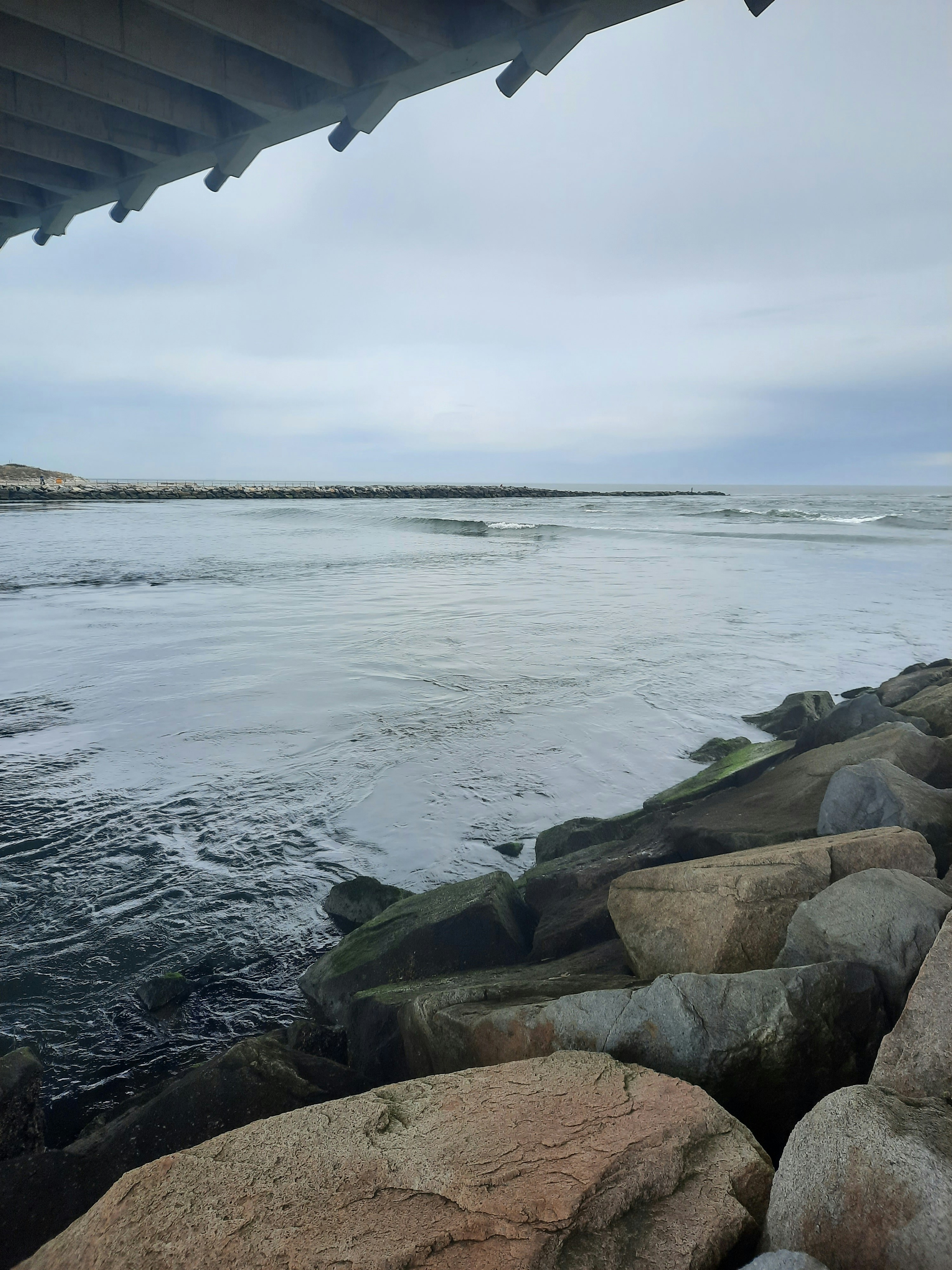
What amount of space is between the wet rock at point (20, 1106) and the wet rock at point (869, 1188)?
6.85 ft

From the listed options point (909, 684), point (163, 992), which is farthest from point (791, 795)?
point (909, 684)

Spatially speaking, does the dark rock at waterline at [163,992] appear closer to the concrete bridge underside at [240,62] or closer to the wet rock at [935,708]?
the wet rock at [935,708]

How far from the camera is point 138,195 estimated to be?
270 inches

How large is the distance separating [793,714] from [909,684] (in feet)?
3.80

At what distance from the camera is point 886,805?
320cm

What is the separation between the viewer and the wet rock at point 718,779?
481 centimetres

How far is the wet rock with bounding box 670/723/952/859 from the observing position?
3.67m

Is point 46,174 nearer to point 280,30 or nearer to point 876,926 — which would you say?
point 280,30

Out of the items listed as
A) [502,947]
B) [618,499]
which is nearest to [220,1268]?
[502,947]

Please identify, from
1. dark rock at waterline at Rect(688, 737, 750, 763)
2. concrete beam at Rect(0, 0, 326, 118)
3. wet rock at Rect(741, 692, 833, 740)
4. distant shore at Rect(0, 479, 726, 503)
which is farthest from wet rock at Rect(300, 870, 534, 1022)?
distant shore at Rect(0, 479, 726, 503)

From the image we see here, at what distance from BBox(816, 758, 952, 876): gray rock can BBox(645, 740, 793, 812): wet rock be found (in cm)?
128

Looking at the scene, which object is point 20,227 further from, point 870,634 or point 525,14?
point 870,634

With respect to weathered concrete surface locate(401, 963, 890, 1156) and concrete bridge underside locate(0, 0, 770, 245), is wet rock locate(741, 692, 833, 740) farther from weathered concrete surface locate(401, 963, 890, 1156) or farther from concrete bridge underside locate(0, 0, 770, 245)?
concrete bridge underside locate(0, 0, 770, 245)

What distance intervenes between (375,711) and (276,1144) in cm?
550
